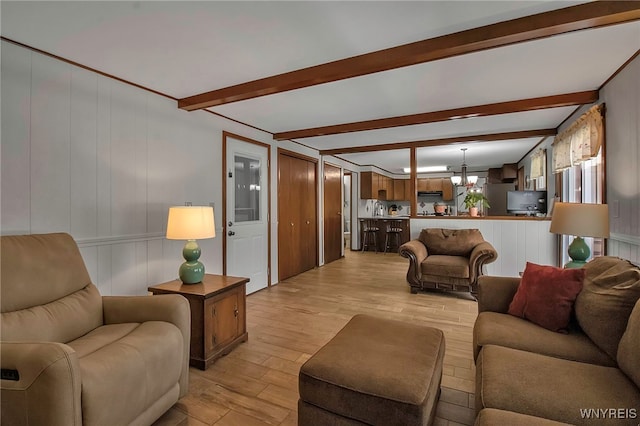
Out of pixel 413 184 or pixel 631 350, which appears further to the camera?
pixel 413 184

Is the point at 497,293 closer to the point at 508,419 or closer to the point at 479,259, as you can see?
the point at 508,419

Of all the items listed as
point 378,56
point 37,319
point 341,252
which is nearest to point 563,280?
point 378,56

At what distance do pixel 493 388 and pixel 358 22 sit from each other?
6.59 feet

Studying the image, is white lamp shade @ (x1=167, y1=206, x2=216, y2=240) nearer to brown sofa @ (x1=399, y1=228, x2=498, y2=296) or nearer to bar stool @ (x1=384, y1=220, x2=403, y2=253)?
brown sofa @ (x1=399, y1=228, x2=498, y2=296)

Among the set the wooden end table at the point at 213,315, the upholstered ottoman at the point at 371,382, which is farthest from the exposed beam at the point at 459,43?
the upholstered ottoman at the point at 371,382

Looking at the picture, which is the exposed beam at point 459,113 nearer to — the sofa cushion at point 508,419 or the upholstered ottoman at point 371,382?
the upholstered ottoman at point 371,382

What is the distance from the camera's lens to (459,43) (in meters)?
1.96

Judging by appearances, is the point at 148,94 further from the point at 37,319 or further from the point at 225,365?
the point at 225,365

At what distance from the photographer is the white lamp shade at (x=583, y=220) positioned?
232cm

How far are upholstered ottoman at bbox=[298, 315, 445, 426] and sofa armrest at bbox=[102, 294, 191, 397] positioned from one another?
2.70 ft

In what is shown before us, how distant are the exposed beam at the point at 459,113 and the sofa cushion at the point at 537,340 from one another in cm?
242

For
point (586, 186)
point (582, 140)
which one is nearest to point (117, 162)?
point (582, 140)

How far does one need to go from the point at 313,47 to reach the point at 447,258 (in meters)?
3.35

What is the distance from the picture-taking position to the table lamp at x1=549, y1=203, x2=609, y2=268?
232 cm
